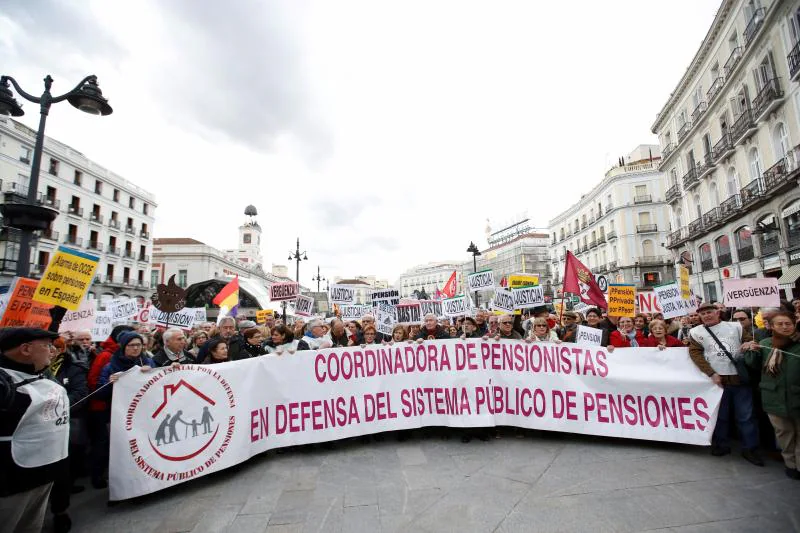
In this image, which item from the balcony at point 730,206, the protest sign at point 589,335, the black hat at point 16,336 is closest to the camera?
the black hat at point 16,336

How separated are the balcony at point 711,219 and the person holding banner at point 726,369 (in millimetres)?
22808

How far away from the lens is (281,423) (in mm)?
4605

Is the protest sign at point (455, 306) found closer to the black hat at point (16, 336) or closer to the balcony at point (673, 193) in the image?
the black hat at point (16, 336)

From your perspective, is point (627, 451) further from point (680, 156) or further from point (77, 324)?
point (680, 156)

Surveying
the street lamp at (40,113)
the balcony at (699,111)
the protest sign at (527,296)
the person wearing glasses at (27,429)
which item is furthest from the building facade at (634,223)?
the person wearing glasses at (27,429)

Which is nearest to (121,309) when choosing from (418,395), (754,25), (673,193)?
(418,395)

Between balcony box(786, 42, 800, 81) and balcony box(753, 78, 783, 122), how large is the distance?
88 centimetres

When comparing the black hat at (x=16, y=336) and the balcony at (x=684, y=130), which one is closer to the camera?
the black hat at (x=16, y=336)

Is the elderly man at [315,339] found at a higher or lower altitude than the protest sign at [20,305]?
lower

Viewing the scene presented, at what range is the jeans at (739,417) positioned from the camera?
4207 mm

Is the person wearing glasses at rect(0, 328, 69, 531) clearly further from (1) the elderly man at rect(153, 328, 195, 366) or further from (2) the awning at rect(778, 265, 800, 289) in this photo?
(2) the awning at rect(778, 265, 800, 289)

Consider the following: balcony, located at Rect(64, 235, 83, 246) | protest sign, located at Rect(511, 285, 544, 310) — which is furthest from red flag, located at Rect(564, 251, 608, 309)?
balcony, located at Rect(64, 235, 83, 246)

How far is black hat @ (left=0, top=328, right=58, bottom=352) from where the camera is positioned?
2.42 meters

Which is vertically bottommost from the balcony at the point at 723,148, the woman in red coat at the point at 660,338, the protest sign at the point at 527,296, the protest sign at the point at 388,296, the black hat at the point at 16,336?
the woman in red coat at the point at 660,338
